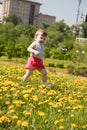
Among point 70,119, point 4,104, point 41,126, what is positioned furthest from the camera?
point 4,104

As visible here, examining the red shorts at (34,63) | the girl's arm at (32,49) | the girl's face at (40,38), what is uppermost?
the girl's face at (40,38)

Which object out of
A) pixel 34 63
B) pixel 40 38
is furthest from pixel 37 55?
pixel 40 38

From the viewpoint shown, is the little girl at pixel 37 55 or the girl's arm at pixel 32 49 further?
the little girl at pixel 37 55

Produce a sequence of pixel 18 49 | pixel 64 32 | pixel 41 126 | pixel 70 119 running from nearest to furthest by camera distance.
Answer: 1. pixel 41 126
2. pixel 70 119
3. pixel 18 49
4. pixel 64 32

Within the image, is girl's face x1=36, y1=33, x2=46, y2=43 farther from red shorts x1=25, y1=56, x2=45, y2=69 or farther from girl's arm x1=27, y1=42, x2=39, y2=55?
red shorts x1=25, y1=56, x2=45, y2=69

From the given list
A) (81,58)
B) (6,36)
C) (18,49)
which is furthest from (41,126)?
(6,36)

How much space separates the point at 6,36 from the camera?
102m

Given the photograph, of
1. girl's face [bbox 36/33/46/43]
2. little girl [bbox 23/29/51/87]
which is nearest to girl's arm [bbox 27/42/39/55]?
little girl [bbox 23/29/51/87]

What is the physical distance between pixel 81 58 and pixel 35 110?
3985cm

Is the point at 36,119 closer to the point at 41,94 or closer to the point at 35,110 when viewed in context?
the point at 35,110

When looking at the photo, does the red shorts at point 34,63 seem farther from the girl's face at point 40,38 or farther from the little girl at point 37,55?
the girl's face at point 40,38

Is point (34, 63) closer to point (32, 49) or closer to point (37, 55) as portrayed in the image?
point (37, 55)

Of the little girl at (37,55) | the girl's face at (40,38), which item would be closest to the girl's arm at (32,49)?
the little girl at (37,55)

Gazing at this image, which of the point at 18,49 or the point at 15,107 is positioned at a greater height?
the point at 15,107
